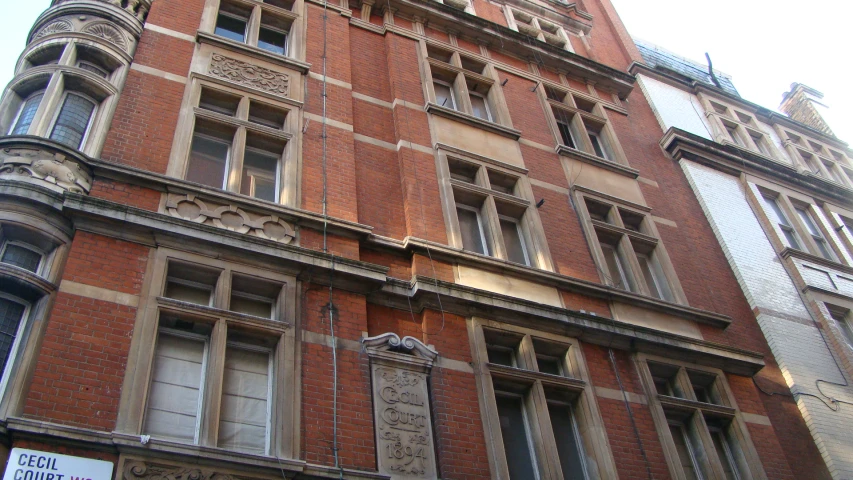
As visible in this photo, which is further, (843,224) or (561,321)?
(843,224)

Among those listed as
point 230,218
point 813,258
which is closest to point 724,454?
point 813,258

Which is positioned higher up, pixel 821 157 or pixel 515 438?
pixel 821 157

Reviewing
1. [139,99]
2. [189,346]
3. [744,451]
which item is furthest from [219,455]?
[744,451]

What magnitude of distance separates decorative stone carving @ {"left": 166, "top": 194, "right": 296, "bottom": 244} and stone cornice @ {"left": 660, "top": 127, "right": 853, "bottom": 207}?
12795 mm

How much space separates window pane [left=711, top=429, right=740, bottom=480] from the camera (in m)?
13.0

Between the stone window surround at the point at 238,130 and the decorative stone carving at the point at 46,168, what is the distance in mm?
1419

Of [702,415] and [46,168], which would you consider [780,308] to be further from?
[46,168]

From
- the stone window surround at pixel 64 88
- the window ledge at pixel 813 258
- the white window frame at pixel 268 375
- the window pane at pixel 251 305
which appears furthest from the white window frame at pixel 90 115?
the window ledge at pixel 813 258

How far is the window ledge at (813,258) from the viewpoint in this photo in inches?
740

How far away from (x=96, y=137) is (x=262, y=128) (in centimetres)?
281

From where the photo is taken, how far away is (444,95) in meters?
17.9

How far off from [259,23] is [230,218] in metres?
6.17

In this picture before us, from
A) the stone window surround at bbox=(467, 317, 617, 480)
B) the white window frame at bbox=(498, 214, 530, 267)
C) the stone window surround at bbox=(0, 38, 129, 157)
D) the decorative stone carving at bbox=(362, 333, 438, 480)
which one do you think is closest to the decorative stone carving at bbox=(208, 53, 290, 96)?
the stone window surround at bbox=(0, 38, 129, 157)

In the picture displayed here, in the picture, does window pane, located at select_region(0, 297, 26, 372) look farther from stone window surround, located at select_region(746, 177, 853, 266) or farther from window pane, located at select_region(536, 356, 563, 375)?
stone window surround, located at select_region(746, 177, 853, 266)
